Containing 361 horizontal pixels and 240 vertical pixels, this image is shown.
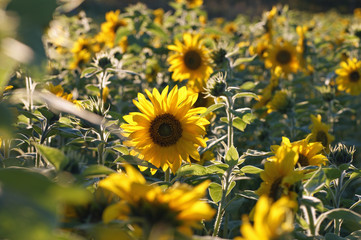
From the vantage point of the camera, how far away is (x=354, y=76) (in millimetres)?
2947

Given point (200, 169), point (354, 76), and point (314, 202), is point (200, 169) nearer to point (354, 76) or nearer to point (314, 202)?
point (314, 202)

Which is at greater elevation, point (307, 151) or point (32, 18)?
point (32, 18)

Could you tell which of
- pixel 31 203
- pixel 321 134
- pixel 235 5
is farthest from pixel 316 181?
pixel 235 5

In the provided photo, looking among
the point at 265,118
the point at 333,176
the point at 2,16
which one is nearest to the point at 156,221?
the point at 2,16

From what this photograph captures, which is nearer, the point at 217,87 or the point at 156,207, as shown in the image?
the point at 156,207

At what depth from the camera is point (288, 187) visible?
0.95 meters

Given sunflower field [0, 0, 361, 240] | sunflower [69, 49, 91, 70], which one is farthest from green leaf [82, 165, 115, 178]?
sunflower [69, 49, 91, 70]

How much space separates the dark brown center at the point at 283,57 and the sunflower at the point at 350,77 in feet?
2.30

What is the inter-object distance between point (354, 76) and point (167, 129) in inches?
83.4

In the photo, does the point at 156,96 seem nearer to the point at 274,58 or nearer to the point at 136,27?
the point at 136,27

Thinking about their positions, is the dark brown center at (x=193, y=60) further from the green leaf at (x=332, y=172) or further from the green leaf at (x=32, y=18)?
the green leaf at (x=32, y=18)

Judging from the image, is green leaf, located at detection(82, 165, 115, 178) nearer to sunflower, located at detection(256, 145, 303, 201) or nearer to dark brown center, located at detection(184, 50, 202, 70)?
sunflower, located at detection(256, 145, 303, 201)

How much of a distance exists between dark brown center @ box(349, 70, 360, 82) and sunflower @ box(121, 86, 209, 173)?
2.01m

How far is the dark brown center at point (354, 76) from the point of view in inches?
116
